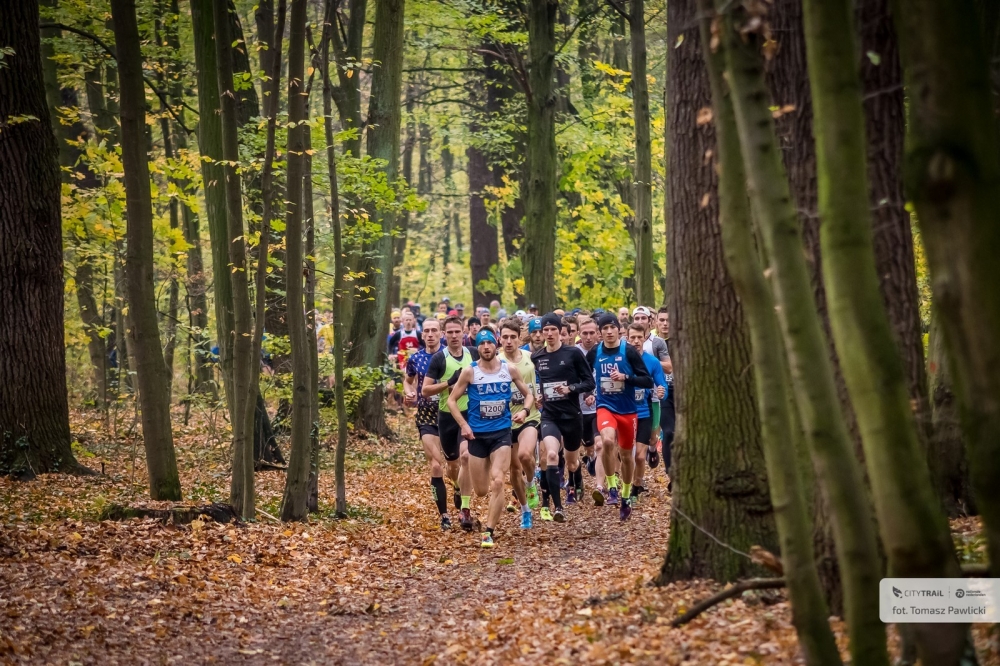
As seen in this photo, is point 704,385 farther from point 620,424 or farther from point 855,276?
point 620,424

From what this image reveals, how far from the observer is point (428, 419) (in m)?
12.5

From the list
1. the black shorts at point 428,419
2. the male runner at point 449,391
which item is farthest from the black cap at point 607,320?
the black shorts at point 428,419

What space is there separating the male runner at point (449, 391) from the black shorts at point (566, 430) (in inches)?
44.7

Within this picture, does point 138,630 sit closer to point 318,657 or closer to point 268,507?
point 318,657

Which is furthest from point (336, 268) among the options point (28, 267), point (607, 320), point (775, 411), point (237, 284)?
point (775, 411)

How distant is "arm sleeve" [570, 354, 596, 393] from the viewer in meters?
12.8

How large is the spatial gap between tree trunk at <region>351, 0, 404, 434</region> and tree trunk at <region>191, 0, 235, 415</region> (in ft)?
14.5

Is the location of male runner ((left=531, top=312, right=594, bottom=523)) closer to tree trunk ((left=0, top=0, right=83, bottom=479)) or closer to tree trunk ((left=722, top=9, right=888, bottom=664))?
tree trunk ((left=0, top=0, right=83, bottom=479))

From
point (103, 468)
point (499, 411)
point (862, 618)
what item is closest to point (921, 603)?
point (862, 618)

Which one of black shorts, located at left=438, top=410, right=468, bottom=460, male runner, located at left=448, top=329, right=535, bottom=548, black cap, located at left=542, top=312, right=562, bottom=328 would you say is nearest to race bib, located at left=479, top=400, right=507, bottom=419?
male runner, located at left=448, top=329, right=535, bottom=548

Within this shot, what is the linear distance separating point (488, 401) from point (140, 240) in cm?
420

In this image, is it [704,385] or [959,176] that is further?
[704,385]

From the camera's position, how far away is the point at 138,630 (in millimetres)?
7461

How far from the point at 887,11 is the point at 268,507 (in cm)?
944
